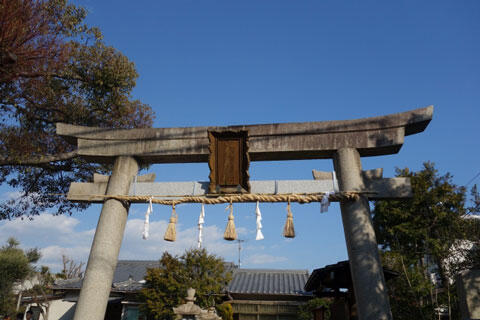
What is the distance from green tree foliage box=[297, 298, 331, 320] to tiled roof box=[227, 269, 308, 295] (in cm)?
127

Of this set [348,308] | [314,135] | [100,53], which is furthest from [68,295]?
[314,135]

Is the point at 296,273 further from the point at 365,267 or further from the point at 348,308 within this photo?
the point at 365,267

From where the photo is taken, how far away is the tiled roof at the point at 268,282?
1769cm

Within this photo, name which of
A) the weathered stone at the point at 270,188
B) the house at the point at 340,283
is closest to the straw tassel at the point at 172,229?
the weathered stone at the point at 270,188

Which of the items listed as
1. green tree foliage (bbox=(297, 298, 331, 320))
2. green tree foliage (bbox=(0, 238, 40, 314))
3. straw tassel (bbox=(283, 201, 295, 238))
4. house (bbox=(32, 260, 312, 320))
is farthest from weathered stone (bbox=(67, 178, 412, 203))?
green tree foliage (bbox=(0, 238, 40, 314))

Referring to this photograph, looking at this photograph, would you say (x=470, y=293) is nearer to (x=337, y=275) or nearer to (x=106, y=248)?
(x=337, y=275)

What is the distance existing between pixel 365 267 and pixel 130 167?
4789 mm

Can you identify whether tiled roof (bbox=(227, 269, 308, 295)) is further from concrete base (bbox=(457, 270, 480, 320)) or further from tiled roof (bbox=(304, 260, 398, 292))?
concrete base (bbox=(457, 270, 480, 320))

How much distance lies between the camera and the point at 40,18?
6660 mm

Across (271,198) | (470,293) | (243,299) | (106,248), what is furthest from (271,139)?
(243,299)

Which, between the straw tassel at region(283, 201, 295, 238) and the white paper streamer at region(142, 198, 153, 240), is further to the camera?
the white paper streamer at region(142, 198, 153, 240)

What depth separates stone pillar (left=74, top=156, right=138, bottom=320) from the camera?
577 centimetres

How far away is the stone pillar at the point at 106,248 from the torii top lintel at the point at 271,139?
0.47 m

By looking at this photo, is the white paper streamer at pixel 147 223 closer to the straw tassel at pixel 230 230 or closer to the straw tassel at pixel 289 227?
the straw tassel at pixel 230 230
